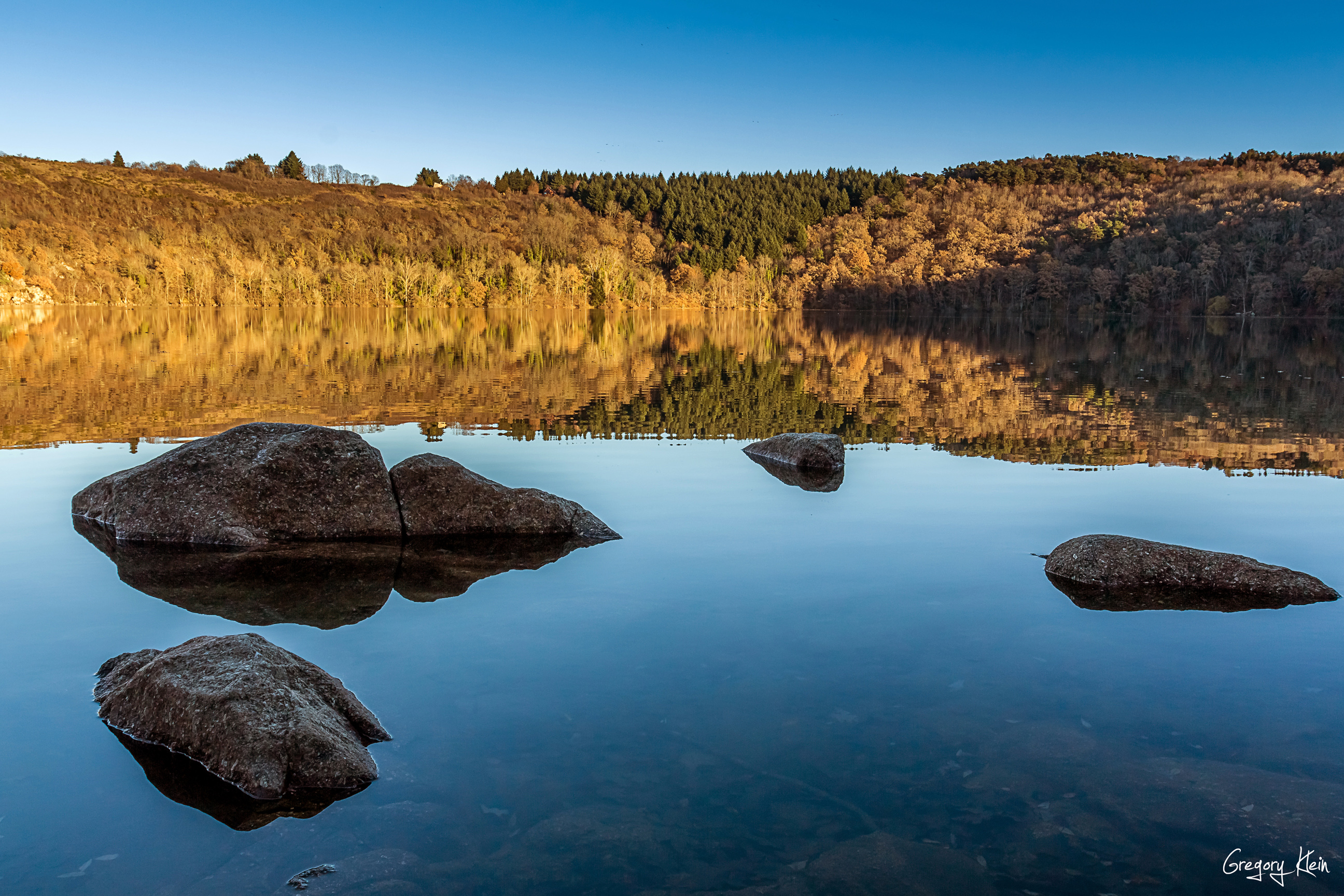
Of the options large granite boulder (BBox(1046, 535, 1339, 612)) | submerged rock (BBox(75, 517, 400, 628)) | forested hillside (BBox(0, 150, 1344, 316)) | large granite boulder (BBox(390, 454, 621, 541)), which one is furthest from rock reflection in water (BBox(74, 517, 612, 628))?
forested hillside (BBox(0, 150, 1344, 316))

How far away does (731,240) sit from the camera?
169 metres

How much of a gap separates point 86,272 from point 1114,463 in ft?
420

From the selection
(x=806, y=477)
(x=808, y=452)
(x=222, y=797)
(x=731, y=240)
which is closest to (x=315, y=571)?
(x=222, y=797)

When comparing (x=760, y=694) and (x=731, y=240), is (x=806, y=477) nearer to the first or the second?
(x=760, y=694)

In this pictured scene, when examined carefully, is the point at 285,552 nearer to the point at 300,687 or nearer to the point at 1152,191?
the point at 300,687

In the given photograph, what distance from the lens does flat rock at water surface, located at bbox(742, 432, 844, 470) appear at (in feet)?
50.7

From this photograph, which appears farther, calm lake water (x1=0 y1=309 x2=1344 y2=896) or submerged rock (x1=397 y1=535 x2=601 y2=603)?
submerged rock (x1=397 y1=535 x2=601 y2=603)

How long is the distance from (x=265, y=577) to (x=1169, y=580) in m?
9.06

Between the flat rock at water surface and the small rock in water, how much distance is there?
39.0ft

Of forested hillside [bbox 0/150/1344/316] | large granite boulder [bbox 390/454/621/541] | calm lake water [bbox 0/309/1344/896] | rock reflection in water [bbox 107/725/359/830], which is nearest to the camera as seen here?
calm lake water [bbox 0/309/1344/896]

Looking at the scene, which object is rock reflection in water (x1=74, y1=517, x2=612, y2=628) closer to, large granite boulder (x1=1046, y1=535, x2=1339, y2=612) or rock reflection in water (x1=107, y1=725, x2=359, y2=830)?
rock reflection in water (x1=107, y1=725, x2=359, y2=830)

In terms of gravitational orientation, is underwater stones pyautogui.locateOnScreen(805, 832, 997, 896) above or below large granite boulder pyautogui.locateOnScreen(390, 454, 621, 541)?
below

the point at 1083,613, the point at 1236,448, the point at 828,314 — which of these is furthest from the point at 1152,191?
the point at 1083,613

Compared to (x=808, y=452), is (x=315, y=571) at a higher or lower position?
lower
